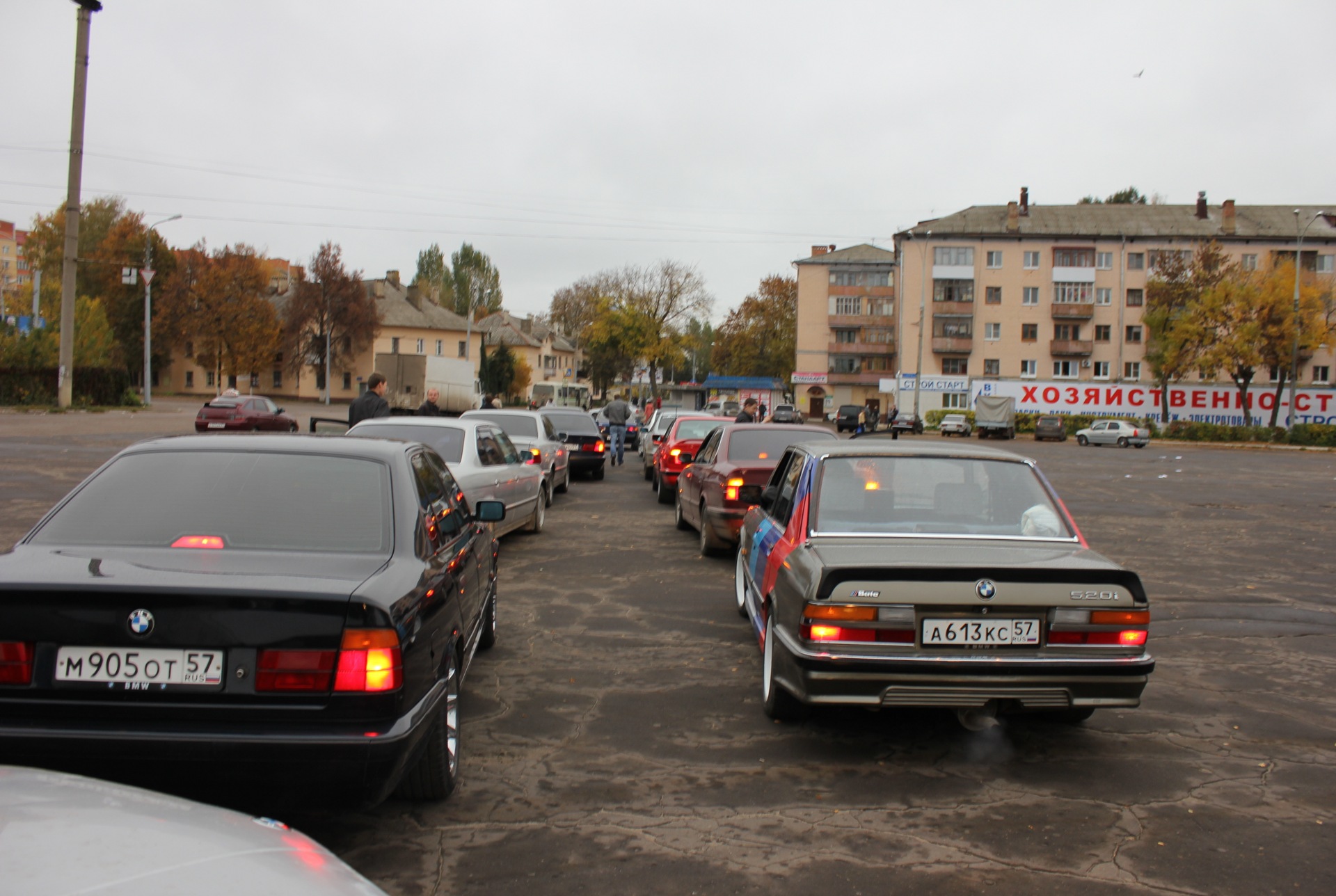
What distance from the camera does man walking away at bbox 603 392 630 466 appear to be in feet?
87.4

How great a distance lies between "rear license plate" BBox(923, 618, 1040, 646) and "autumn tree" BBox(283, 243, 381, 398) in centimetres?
7274

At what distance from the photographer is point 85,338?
165 ft

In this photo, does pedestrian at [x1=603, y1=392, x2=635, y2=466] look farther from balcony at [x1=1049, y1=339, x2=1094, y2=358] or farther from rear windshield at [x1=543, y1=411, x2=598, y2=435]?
balcony at [x1=1049, y1=339, x2=1094, y2=358]

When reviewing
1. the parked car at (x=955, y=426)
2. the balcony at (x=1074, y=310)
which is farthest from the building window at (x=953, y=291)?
the parked car at (x=955, y=426)

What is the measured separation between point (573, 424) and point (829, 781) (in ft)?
57.9

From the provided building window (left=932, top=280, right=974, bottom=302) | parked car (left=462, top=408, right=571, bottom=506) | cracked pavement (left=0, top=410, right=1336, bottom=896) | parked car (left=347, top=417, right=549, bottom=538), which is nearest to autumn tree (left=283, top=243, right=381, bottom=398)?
building window (left=932, top=280, right=974, bottom=302)

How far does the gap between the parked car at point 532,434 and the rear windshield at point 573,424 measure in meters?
3.79

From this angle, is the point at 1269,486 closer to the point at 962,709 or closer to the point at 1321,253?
the point at 962,709

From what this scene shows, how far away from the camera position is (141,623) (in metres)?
3.31

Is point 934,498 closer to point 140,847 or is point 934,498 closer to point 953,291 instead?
point 140,847

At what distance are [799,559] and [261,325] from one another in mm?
71986

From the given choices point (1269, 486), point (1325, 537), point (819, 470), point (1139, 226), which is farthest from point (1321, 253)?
point (819, 470)

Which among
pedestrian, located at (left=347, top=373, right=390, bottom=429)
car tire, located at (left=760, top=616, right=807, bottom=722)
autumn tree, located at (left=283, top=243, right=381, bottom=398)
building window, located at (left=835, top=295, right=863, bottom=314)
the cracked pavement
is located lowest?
the cracked pavement

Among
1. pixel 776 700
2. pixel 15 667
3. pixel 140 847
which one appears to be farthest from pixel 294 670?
pixel 776 700
